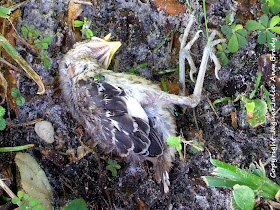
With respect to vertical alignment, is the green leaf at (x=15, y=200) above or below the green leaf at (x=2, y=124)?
below

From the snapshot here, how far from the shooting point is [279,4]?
254 centimetres

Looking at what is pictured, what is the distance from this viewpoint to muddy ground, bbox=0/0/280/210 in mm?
2727

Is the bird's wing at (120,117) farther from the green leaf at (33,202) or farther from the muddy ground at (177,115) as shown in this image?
the green leaf at (33,202)

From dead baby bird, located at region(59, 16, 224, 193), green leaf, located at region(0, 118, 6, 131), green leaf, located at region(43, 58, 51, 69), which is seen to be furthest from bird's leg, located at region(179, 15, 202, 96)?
green leaf, located at region(0, 118, 6, 131)

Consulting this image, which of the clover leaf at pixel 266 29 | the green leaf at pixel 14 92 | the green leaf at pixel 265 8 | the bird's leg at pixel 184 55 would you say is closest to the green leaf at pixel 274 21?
the clover leaf at pixel 266 29

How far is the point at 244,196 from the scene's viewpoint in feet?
7.42

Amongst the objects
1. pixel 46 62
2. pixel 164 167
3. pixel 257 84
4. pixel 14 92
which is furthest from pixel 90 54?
pixel 257 84

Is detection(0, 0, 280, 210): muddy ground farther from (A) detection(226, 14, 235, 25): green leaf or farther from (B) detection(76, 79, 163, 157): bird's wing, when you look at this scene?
(B) detection(76, 79, 163, 157): bird's wing

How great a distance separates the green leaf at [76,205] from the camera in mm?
2574

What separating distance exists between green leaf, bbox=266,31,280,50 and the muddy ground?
0.30ft

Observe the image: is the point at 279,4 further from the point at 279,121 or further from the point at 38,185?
the point at 38,185

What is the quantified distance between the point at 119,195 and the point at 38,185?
1.95ft

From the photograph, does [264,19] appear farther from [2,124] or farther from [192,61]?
[2,124]

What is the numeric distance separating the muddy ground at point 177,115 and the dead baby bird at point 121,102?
0.47 feet
